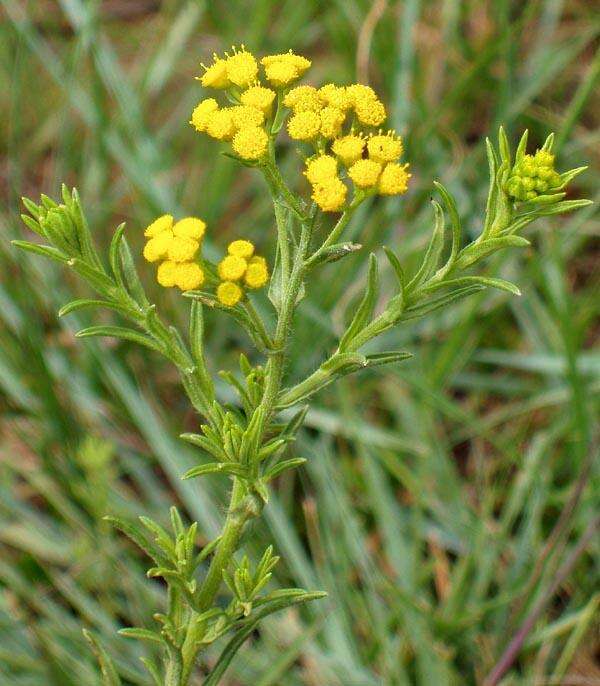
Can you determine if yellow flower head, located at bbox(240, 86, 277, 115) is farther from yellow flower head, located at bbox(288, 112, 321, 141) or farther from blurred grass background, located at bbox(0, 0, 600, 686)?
blurred grass background, located at bbox(0, 0, 600, 686)

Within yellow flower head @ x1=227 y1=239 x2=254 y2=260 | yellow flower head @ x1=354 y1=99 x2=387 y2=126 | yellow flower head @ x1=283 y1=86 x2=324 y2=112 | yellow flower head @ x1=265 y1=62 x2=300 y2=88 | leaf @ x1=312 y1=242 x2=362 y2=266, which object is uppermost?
yellow flower head @ x1=265 y1=62 x2=300 y2=88

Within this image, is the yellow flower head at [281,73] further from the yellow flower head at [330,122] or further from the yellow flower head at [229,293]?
the yellow flower head at [229,293]

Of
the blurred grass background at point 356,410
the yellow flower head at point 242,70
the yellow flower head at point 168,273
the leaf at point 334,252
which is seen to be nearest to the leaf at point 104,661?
the blurred grass background at point 356,410

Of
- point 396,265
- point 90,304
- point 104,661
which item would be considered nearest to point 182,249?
point 90,304

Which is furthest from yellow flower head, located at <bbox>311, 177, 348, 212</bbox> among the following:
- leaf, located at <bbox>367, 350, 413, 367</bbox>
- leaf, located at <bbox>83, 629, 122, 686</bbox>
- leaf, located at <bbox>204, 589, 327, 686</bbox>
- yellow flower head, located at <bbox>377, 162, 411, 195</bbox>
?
leaf, located at <bbox>83, 629, 122, 686</bbox>

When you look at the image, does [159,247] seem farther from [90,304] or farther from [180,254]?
[90,304]

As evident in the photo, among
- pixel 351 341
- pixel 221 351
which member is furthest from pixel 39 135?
pixel 351 341

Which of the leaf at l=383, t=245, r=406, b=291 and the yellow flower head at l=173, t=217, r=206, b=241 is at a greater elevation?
the yellow flower head at l=173, t=217, r=206, b=241
